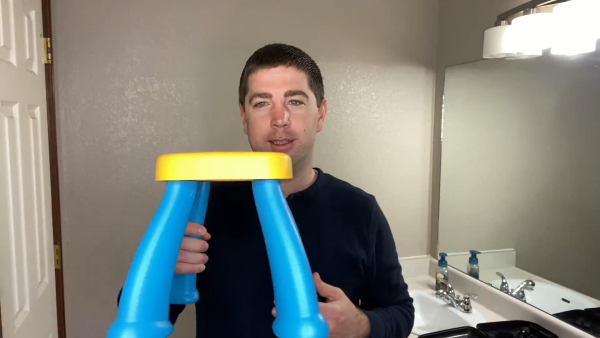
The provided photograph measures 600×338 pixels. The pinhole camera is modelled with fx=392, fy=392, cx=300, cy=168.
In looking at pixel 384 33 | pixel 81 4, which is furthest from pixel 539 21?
pixel 81 4

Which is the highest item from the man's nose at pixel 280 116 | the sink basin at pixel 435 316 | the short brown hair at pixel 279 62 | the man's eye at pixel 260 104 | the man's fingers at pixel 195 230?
the short brown hair at pixel 279 62

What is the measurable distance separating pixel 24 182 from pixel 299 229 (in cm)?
88

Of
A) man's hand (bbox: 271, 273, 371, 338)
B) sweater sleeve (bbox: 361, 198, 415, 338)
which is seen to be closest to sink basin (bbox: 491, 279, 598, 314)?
sweater sleeve (bbox: 361, 198, 415, 338)

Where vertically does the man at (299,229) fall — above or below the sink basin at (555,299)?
above

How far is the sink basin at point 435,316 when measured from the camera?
1.44 metres

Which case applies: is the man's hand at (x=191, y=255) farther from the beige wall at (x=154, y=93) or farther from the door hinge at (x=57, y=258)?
the door hinge at (x=57, y=258)

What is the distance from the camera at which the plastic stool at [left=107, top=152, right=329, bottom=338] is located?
0.42 m

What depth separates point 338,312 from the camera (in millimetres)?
598

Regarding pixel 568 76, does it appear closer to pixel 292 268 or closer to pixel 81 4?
pixel 292 268

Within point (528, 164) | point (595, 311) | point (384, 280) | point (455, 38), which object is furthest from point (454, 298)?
point (455, 38)

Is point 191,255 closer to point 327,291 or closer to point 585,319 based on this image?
point 327,291

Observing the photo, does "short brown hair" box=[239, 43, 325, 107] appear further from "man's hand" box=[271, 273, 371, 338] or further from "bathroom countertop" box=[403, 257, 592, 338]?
"bathroom countertop" box=[403, 257, 592, 338]

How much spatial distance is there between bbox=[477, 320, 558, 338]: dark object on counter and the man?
1.92 feet

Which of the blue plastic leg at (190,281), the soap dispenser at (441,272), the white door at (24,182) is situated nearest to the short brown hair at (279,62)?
the blue plastic leg at (190,281)
